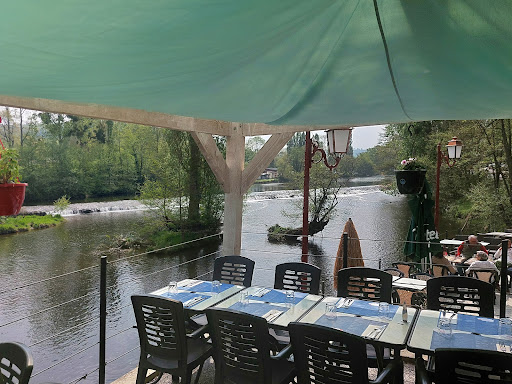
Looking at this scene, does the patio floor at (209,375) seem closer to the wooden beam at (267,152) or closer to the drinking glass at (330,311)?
the drinking glass at (330,311)

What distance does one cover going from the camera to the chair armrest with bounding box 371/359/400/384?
242cm

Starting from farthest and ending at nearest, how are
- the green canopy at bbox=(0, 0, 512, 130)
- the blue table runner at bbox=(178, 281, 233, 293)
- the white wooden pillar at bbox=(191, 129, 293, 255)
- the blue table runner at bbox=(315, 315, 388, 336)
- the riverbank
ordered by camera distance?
1. the riverbank
2. the white wooden pillar at bbox=(191, 129, 293, 255)
3. the blue table runner at bbox=(178, 281, 233, 293)
4. the blue table runner at bbox=(315, 315, 388, 336)
5. the green canopy at bbox=(0, 0, 512, 130)

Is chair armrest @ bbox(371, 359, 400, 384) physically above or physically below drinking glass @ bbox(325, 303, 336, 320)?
below

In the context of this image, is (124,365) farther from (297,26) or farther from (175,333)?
(297,26)

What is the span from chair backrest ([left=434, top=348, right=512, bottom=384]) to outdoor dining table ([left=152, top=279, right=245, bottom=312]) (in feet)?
5.28

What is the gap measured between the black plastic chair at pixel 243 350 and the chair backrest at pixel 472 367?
2.98 feet

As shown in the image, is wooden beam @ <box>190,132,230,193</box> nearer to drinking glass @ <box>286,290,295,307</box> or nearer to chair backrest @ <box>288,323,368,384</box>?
→ drinking glass @ <box>286,290,295,307</box>

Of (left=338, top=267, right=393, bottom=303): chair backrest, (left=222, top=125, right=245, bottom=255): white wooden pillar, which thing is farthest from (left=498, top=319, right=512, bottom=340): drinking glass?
(left=222, top=125, right=245, bottom=255): white wooden pillar

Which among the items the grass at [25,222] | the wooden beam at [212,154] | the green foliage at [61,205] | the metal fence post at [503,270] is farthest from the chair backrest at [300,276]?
the green foliage at [61,205]

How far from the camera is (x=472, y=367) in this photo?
2066 millimetres

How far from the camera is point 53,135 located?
2814 centimetres

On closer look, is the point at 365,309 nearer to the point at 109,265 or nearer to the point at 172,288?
the point at 172,288

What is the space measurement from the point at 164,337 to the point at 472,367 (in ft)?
5.92

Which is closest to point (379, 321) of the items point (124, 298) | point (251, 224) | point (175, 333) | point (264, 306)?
point (264, 306)
